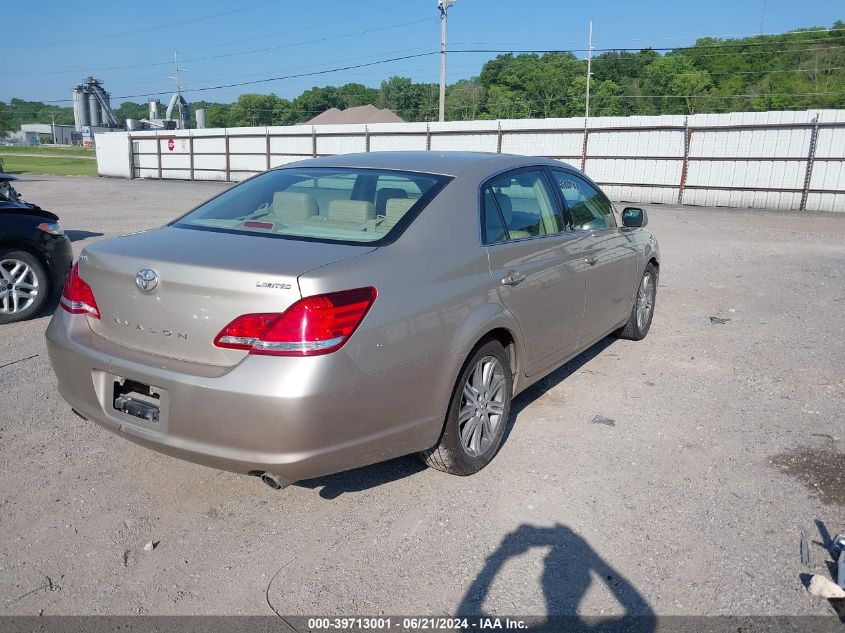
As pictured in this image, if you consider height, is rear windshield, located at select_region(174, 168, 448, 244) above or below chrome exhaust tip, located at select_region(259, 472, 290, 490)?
above

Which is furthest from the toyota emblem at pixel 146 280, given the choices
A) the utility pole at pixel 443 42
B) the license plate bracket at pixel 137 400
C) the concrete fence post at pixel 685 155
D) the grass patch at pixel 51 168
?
the grass patch at pixel 51 168

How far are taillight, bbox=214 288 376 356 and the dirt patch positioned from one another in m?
2.57

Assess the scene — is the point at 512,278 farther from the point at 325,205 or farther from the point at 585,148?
the point at 585,148

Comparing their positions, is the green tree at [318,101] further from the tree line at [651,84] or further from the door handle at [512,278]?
the door handle at [512,278]

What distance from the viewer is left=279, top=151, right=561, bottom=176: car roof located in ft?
12.6

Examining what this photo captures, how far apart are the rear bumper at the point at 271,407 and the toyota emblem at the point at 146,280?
0.29 metres

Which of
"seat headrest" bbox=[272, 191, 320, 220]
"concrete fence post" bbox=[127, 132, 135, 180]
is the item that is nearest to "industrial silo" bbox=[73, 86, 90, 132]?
"concrete fence post" bbox=[127, 132, 135, 180]

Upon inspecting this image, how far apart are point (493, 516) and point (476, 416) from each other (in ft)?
1.79

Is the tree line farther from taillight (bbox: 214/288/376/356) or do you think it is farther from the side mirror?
taillight (bbox: 214/288/376/356)

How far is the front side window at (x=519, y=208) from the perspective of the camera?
148 inches

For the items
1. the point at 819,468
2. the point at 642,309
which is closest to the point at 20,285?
the point at 642,309

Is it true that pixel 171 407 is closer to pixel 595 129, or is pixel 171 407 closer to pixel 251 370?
pixel 251 370

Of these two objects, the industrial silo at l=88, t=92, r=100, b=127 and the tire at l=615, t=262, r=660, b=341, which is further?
the industrial silo at l=88, t=92, r=100, b=127

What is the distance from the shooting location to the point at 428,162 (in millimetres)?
3992
